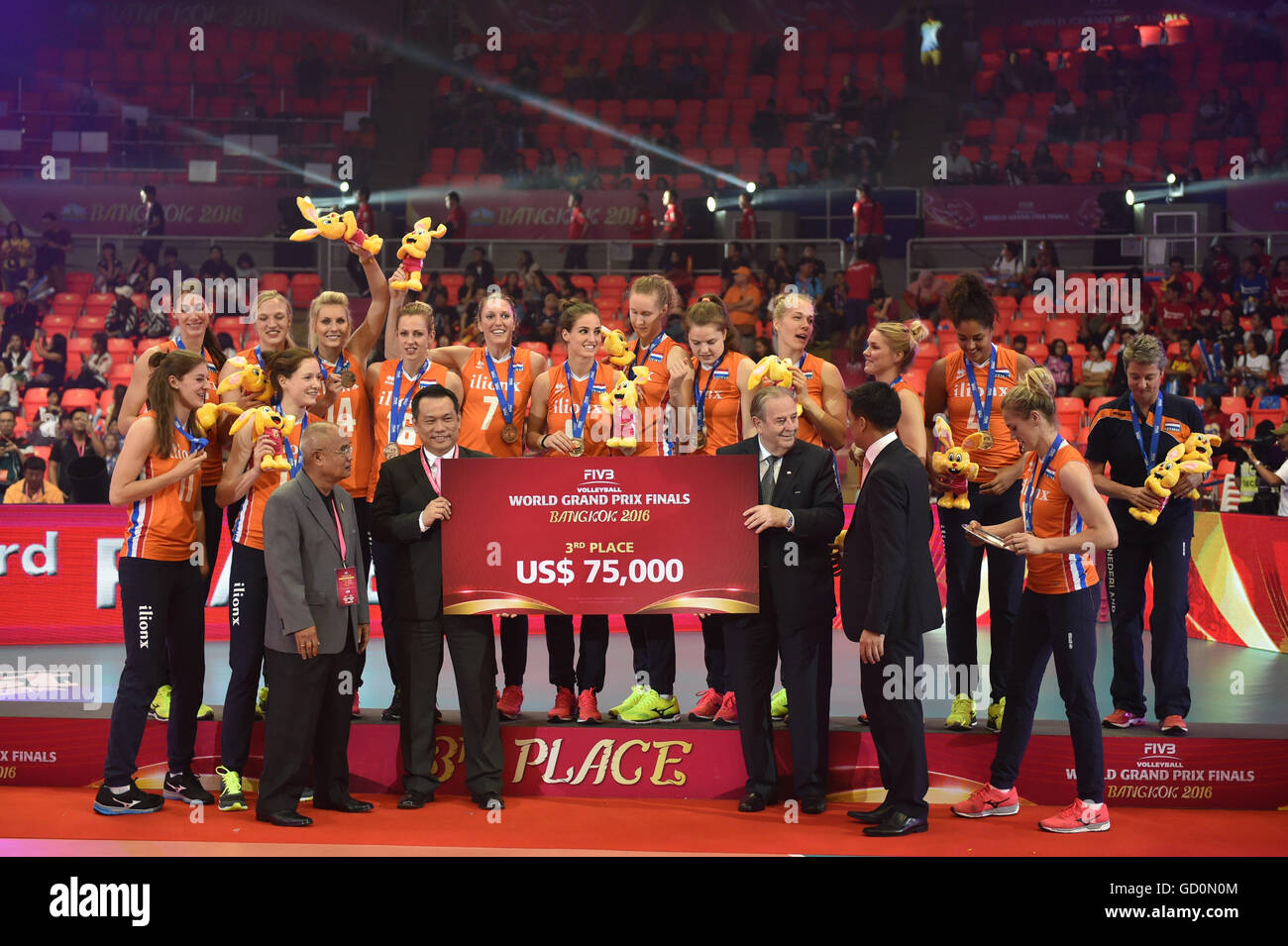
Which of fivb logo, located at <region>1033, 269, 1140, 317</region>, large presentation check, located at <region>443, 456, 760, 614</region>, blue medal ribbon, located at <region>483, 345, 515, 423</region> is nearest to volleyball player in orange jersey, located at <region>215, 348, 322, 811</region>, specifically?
large presentation check, located at <region>443, 456, 760, 614</region>

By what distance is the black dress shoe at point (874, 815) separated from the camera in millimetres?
5145

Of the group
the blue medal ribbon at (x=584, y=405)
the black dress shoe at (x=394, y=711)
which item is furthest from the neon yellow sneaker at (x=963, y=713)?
the black dress shoe at (x=394, y=711)

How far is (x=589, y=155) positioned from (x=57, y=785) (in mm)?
15561

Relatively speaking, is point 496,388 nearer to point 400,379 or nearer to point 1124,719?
point 400,379

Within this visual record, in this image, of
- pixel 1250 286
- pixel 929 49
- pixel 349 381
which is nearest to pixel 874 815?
pixel 349 381

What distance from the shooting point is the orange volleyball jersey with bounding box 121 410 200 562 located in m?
5.50

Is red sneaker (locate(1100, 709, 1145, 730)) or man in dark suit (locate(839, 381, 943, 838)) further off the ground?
man in dark suit (locate(839, 381, 943, 838))

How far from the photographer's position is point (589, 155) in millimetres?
19875

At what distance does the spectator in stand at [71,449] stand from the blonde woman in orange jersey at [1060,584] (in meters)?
8.87

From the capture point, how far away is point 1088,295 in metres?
14.9

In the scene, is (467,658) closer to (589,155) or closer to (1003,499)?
(1003,499)

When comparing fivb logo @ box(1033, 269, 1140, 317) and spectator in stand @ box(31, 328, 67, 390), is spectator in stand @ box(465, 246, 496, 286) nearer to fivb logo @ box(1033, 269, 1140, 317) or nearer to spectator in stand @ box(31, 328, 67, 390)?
spectator in stand @ box(31, 328, 67, 390)

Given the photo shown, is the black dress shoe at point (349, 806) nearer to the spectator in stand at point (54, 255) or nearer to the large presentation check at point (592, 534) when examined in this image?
the large presentation check at point (592, 534)

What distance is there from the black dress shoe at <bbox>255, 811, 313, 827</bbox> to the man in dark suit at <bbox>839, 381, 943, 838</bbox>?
2.33 metres
